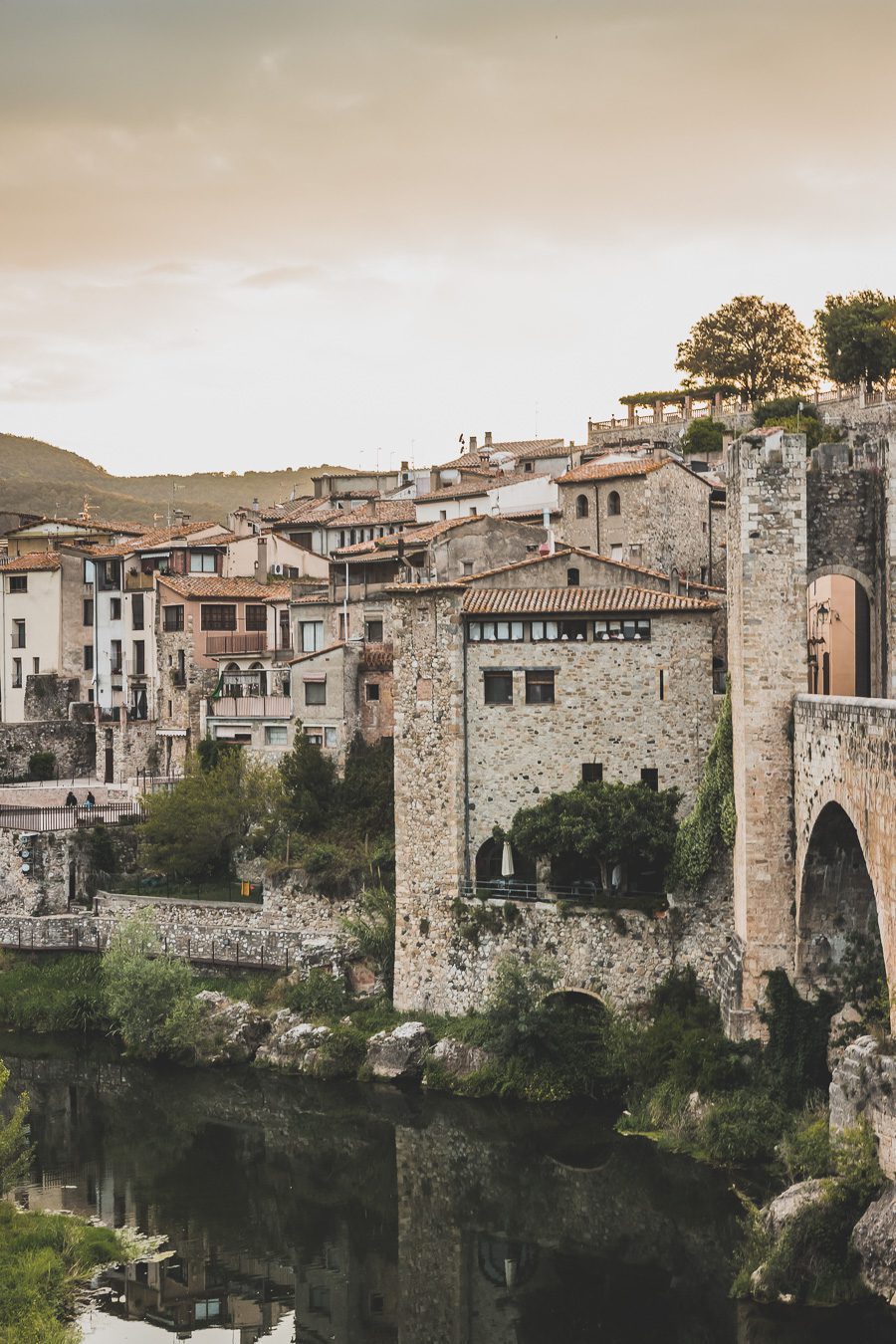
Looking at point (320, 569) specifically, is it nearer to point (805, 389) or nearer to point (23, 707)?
point (23, 707)

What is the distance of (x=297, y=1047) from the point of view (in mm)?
34812

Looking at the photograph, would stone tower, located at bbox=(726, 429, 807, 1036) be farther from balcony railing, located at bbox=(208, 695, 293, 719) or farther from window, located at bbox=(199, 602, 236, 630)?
window, located at bbox=(199, 602, 236, 630)

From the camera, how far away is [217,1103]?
33656 mm

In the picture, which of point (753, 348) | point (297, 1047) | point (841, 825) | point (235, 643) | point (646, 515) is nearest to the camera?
point (841, 825)

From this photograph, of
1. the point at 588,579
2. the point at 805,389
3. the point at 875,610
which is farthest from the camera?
the point at 805,389

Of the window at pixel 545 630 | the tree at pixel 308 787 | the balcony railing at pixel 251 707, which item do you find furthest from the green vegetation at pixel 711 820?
the balcony railing at pixel 251 707

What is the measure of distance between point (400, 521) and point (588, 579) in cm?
2061

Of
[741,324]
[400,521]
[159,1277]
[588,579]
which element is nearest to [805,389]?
[741,324]

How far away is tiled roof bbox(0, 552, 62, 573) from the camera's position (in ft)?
194

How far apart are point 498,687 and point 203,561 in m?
23.4

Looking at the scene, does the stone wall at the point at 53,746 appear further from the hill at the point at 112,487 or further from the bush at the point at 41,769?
the hill at the point at 112,487

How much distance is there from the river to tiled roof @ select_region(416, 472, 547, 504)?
26590 millimetres

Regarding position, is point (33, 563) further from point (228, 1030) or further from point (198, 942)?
point (228, 1030)

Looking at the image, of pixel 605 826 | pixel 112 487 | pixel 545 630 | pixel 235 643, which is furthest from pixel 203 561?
pixel 112 487
